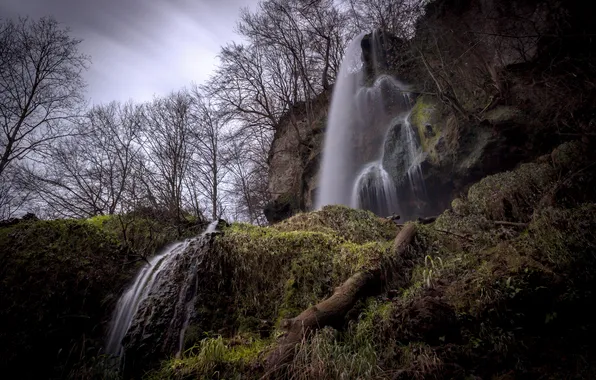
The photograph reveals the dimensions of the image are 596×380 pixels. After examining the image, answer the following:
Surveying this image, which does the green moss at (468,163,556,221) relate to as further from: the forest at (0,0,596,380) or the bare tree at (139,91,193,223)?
the bare tree at (139,91,193,223)

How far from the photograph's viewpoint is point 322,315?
12.1ft

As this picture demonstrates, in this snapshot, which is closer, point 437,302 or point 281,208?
point 437,302

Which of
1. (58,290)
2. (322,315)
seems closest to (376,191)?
(322,315)

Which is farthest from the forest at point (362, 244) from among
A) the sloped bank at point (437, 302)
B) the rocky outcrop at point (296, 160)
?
the rocky outcrop at point (296, 160)

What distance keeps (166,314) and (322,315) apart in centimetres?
263

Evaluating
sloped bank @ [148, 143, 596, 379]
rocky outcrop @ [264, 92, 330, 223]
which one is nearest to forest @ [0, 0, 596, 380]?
sloped bank @ [148, 143, 596, 379]

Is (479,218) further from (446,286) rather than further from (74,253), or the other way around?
(74,253)

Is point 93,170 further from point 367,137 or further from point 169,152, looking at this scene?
point 367,137

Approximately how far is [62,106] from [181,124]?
392 cm

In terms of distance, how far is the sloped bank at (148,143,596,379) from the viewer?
2.84 m

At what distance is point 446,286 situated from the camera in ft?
13.0

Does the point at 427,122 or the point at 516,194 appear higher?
the point at 427,122

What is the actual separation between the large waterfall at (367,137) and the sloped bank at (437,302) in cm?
476

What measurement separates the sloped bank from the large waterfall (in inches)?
187
